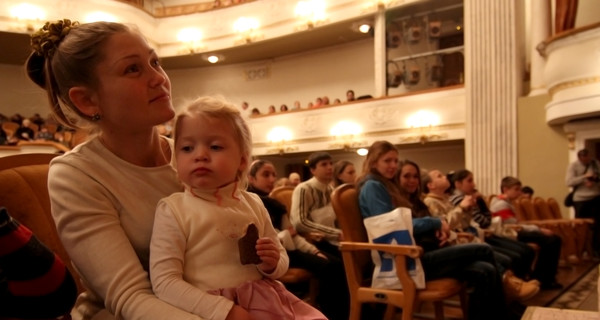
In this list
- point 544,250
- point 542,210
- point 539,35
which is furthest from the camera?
point 539,35

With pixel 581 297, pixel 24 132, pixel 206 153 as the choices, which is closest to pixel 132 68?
pixel 206 153

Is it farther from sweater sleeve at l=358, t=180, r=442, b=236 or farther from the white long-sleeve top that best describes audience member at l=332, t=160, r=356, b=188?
the white long-sleeve top

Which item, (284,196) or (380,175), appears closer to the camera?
(380,175)

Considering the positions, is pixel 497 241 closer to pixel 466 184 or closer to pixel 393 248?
pixel 466 184

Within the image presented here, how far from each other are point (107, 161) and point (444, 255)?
2106 mm

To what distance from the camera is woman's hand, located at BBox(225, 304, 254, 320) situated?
0.98m

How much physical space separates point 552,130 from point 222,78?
11.0 metres

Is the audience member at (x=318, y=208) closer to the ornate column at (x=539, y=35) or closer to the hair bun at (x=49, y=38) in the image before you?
the hair bun at (x=49, y=38)

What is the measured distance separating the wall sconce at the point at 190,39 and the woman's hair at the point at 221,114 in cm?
1392

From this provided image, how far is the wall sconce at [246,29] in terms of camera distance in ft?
44.4

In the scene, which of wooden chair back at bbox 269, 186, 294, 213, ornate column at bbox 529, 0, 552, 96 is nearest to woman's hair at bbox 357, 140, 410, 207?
wooden chair back at bbox 269, 186, 294, 213

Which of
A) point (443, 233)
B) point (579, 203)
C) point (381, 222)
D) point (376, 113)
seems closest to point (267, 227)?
point (381, 222)

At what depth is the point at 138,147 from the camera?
1.25 m

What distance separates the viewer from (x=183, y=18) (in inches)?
576
